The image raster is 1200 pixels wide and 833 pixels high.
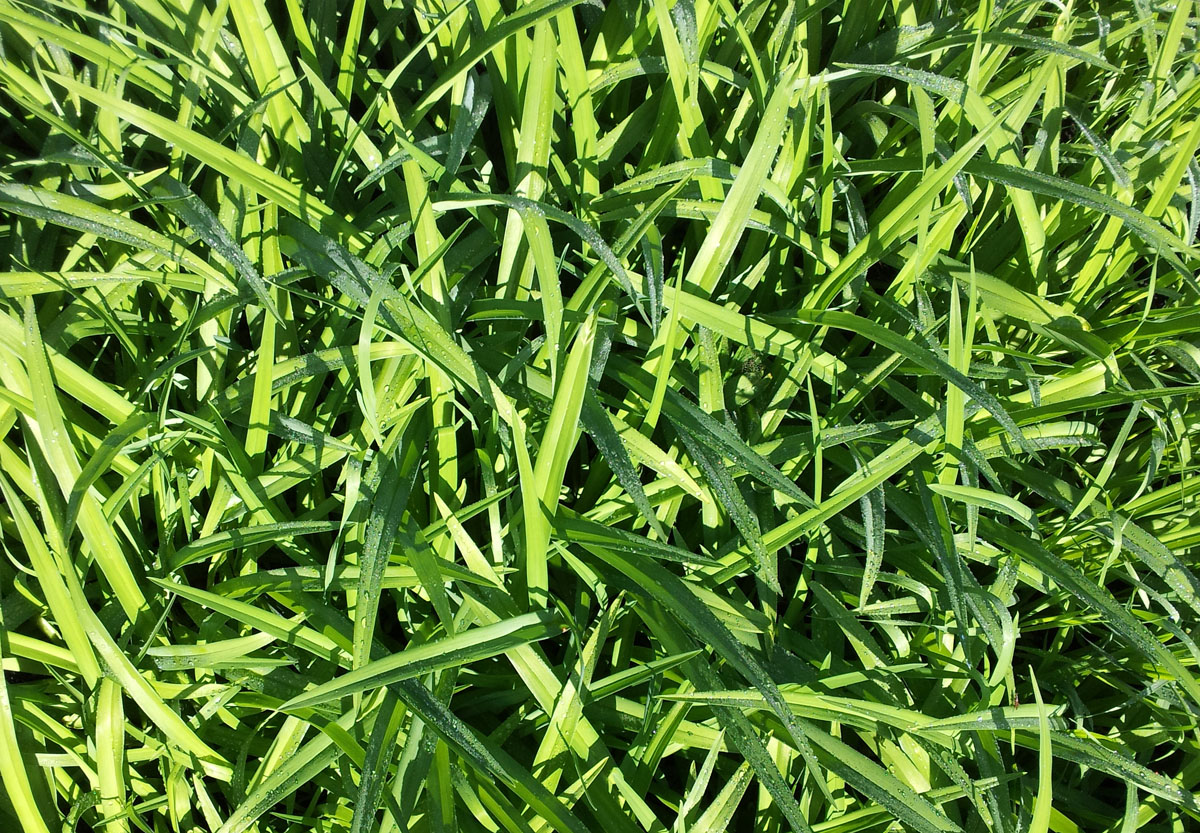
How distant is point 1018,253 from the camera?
988 mm

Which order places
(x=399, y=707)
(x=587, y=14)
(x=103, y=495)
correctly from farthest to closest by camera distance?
(x=587, y=14), (x=103, y=495), (x=399, y=707)

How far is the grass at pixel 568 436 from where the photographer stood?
74 centimetres

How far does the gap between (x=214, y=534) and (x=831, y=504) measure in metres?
0.61

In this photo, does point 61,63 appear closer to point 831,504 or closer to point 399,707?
point 399,707

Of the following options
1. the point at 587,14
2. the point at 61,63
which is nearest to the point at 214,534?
the point at 61,63

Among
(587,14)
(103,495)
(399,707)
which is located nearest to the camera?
(399,707)

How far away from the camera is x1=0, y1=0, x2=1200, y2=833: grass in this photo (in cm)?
74

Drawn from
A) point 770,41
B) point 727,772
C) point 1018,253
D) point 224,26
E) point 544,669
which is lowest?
point 727,772

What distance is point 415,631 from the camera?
804 mm

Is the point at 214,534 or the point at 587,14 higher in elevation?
the point at 587,14

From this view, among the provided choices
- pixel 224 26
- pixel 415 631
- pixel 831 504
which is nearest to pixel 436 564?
pixel 415 631

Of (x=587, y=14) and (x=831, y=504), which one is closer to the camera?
(x=831, y=504)

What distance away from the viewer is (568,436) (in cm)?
71

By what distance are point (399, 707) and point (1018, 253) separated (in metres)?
0.88
